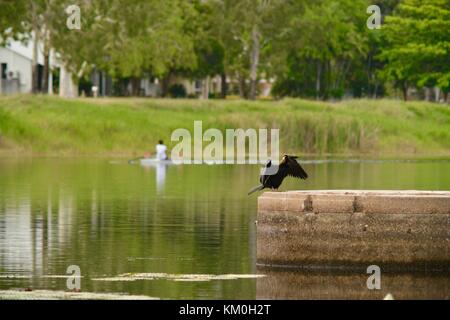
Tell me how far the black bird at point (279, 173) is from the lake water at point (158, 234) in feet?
4.19

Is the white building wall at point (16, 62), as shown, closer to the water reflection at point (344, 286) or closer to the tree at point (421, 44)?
the tree at point (421, 44)

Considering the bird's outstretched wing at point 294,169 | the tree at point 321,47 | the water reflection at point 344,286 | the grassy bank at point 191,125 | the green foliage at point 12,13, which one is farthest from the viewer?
the tree at point 321,47

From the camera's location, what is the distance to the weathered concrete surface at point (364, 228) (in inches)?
917

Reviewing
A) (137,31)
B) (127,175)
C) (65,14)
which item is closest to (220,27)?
(137,31)

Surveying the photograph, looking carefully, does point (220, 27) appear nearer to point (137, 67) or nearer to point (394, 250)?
point (137, 67)

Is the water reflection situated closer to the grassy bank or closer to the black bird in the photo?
the black bird

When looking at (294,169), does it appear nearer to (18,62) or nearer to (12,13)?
(12,13)

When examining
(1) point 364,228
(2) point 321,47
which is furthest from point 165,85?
(1) point 364,228

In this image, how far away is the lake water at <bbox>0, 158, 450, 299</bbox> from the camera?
22.7 m

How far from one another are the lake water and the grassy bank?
15.7m

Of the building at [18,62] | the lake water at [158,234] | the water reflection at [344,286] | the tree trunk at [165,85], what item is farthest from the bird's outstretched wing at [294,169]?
the tree trunk at [165,85]

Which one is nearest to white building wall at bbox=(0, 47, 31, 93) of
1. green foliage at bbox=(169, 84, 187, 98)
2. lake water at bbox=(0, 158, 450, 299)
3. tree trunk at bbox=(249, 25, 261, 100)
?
green foliage at bbox=(169, 84, 187, 98)

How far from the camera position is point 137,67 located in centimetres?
9956

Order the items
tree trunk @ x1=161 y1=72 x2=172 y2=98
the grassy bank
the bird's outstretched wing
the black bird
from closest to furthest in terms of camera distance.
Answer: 1. the black bird
2. the bird's outstretched wing
3. the grassy bank
4. tree trunk @ x1=161 y1=72 x2=172 y2=98
